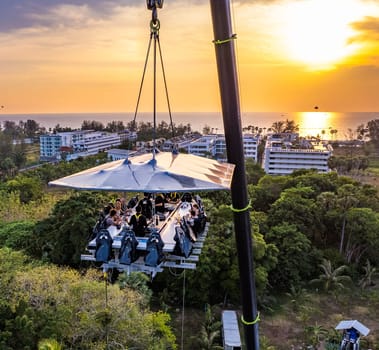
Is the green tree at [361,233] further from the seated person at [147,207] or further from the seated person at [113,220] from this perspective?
the seated person at [113,220]

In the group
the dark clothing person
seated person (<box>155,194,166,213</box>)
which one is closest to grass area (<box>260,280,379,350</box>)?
seated person (<box>155,194,166,213</box>)

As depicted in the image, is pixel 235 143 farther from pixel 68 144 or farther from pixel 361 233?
pixel 68 144

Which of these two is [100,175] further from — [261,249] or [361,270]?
[361,270]

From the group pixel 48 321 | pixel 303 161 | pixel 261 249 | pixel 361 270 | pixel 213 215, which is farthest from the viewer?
pixel 303 161

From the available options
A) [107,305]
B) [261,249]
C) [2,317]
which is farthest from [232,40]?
[261,249]

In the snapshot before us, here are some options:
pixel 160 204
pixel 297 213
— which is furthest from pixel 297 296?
pixel 160 204

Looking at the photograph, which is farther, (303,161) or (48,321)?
(303,161)
